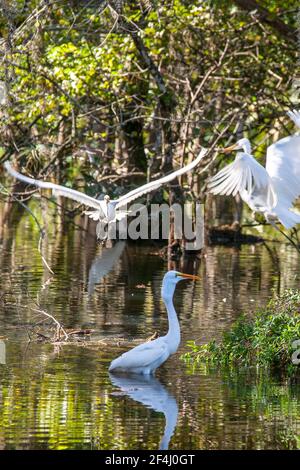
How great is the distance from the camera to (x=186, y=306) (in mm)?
17078

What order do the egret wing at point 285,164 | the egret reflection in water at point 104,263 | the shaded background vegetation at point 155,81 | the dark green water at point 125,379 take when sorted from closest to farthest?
the dark green water at point 125,379 → the egret wing at point 285,164 → the egret reflection in water at point 104,263 → the shaded background vegetation at point 155,81

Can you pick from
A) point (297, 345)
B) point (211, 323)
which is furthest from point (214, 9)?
point (297, 345)

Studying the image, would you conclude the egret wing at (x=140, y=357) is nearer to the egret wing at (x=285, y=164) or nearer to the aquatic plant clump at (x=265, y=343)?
the aquatic plant clump at (x=265, y=343)

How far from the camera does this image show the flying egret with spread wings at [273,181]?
16.0 meters

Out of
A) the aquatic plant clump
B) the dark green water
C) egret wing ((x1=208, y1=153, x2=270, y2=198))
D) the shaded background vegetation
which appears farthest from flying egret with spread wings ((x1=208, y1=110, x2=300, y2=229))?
the shaded background vegetation

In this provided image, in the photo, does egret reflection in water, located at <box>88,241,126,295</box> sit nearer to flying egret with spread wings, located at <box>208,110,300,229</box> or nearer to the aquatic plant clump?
flying egret with spread wings, located at <box>208,110,300,229</box>

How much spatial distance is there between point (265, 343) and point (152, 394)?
68.6 inches

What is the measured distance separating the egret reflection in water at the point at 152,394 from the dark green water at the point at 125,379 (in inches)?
0.5

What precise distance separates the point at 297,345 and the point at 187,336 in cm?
250

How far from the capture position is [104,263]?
22656 mm

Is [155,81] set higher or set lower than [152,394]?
higher

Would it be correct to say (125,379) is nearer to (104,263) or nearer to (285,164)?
(285,164)

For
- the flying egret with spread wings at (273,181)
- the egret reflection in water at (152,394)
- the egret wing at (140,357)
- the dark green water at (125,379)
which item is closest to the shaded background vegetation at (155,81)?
the dark green water at (125,379)

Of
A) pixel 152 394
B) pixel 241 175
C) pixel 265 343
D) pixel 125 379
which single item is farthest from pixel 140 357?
pixel 241 175
